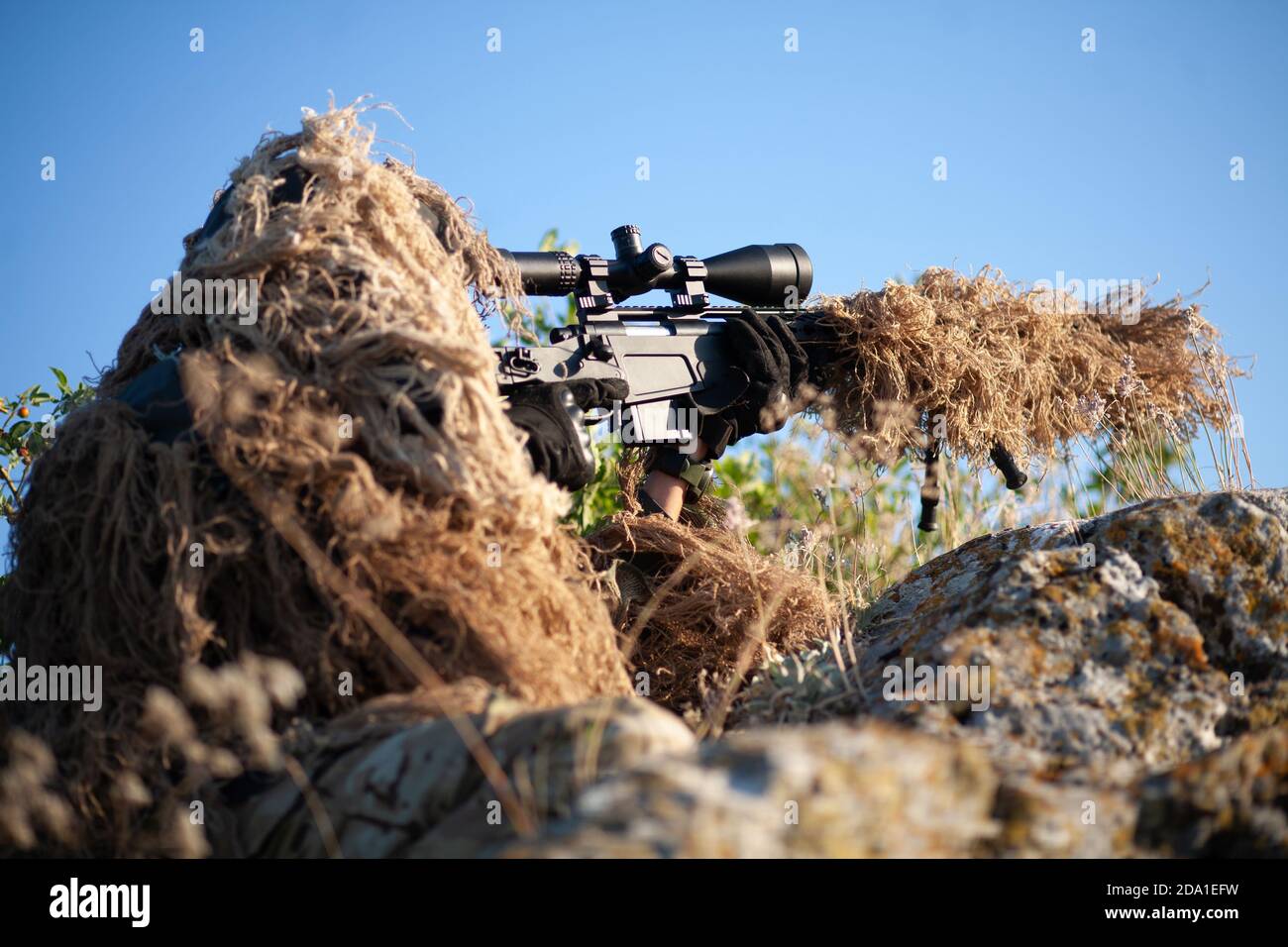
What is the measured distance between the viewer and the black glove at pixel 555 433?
10.8 feet

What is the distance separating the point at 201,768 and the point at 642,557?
6.84 feet

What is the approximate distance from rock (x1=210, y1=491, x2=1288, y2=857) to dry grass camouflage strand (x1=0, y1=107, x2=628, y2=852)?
0.83ft

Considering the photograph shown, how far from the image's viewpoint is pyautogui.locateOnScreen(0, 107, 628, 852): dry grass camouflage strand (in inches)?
97.9

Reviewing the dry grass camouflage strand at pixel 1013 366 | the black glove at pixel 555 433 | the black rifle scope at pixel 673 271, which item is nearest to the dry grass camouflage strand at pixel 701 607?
the black glove at pixel 555 433

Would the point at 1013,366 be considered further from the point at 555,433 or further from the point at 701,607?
the point at 555,433

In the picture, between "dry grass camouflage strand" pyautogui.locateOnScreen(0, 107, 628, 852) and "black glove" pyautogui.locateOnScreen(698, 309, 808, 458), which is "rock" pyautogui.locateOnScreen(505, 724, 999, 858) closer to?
"dry grass camouflage strand" pyautogui.locateOnScreen(0, 107, 628, 852)

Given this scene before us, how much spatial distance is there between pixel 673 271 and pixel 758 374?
544mm

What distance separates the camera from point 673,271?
4531mm

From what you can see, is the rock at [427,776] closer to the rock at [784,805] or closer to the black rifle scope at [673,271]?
the rock at [784,805]

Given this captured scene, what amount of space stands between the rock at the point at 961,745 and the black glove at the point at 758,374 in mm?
1196

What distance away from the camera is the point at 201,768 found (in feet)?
7.70

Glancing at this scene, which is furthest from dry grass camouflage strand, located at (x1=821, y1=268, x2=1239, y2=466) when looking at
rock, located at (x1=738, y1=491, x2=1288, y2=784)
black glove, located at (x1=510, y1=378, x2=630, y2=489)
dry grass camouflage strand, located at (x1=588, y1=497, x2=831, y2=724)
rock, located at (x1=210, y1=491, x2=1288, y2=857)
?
black glove, located at (x1=510, y1=378, x2=630, y2=489)
